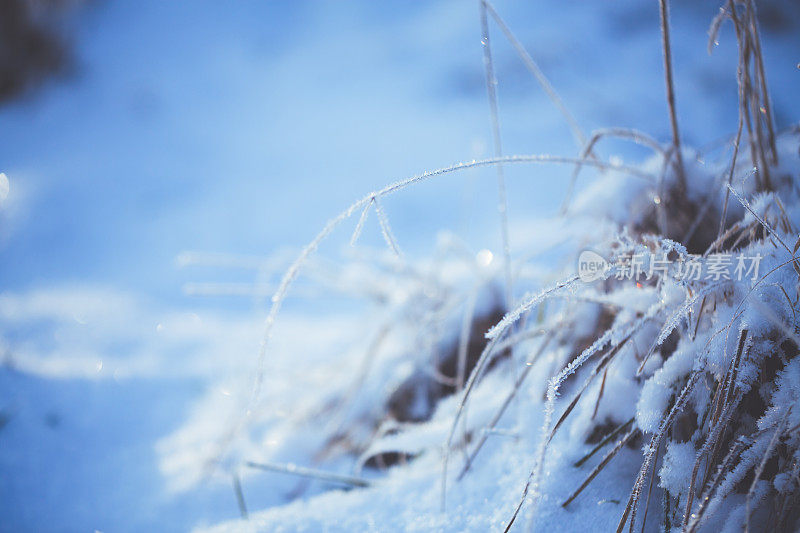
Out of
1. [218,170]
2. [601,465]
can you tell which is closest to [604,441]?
[601,465]

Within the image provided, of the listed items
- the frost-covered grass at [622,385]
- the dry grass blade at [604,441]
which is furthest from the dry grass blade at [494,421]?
the dry grass blade at [604,441]

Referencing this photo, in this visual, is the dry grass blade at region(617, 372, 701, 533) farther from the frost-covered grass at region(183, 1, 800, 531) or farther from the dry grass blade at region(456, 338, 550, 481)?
the dry grass blade at region(456, 338, 550, 481)

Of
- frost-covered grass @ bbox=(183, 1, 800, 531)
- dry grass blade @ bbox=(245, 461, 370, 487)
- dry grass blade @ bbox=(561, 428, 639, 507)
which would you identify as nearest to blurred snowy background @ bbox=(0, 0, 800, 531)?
dry grass blade @ bbox=(245, 461, 370, 487)

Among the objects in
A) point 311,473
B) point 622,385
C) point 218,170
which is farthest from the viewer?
point 218,170

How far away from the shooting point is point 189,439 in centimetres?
96

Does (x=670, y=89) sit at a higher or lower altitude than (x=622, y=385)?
higher

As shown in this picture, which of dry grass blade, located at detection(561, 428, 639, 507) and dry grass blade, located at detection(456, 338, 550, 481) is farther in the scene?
dry grass blade, located at detection(456, 338, 550, 481)

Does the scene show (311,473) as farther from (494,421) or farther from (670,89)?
(670,89)

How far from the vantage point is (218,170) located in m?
2.41

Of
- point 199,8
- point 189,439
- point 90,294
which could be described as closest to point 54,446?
point 189,439

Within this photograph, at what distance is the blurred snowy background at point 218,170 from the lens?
95cm

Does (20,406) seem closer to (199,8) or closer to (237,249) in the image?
(237,249)

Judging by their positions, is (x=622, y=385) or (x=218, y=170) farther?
→ (x=218, y=170)

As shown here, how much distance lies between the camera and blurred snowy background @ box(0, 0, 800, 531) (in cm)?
95
